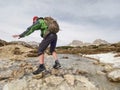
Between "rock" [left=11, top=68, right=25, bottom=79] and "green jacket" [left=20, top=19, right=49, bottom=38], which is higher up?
"green jacket" [left=20, top=19, right=49, bottom=38]

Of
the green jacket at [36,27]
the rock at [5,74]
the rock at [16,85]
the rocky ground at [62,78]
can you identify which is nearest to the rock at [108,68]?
the rocky ground at [62,78]

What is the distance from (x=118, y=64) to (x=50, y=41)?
6.55m

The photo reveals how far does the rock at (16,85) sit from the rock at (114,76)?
5128 millimetres

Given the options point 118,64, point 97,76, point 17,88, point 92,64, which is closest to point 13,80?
point 17,88

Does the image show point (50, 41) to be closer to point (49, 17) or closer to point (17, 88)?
point (49, 17)

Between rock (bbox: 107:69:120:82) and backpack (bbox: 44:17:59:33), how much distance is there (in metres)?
4.42

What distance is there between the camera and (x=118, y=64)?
1984cm

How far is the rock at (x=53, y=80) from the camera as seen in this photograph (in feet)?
51.3

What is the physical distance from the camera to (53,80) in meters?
15.8

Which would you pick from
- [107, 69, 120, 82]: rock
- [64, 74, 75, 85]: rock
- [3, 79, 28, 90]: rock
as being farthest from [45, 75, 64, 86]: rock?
[107, 69, 120, 82]: rock

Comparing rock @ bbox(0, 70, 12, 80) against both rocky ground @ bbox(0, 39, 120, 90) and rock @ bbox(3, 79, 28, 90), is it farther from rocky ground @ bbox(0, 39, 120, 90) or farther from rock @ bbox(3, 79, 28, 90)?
rock @ bbox(3, 79, 28, 90)

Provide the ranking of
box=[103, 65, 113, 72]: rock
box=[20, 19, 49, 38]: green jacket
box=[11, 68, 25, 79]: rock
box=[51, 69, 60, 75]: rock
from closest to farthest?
box=[20, 19, 49, 38]: green jacket → box=[51, 69, 60, 75]: rock → box=[11, 68, 25, 79]: rock → box=[103, 65, 113, 72]: rock

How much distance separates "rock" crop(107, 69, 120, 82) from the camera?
1634cm

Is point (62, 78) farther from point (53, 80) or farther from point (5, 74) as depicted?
point (5, 74)
